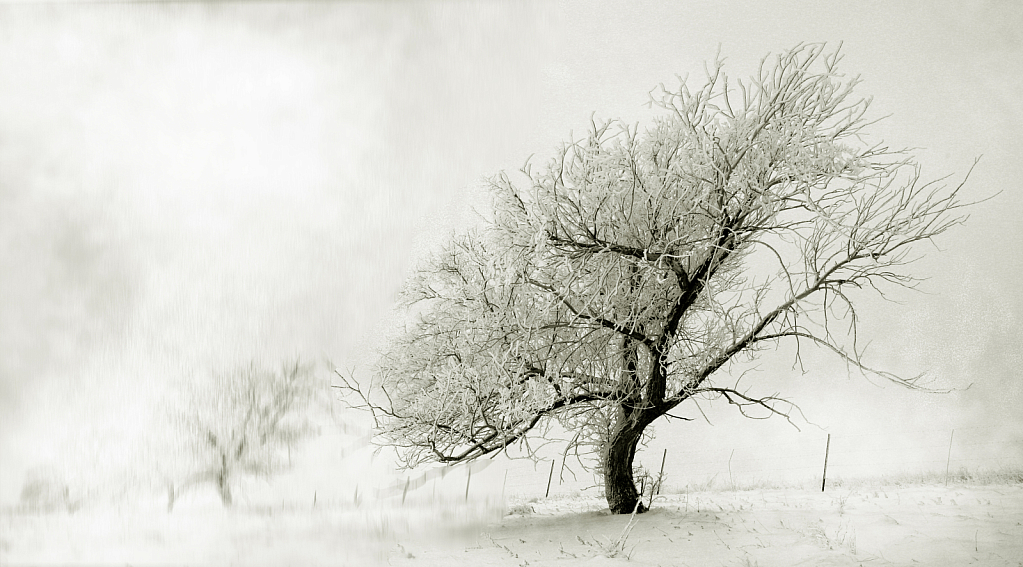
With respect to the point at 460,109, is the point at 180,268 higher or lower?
lower

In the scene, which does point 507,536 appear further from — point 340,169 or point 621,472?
point 340,169

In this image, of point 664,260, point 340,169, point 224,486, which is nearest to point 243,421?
point 224,486

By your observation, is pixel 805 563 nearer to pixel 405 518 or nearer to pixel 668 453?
pixel 668 453

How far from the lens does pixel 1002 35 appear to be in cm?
483

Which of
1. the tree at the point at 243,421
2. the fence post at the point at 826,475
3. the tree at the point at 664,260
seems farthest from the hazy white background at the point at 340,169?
the fence post at the point at 826,475

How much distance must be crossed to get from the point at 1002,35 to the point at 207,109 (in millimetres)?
5266

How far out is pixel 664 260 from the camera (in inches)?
175

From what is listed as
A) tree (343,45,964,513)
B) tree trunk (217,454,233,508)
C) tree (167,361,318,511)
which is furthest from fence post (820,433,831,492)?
tree trunk (217,454,233,508)

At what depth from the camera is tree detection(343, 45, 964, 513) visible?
426 cm

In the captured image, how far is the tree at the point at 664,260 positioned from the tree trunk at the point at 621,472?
0.01m

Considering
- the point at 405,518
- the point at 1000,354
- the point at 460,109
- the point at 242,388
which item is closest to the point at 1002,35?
the point at 1000,354

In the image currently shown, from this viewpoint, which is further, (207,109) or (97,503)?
(207,109)

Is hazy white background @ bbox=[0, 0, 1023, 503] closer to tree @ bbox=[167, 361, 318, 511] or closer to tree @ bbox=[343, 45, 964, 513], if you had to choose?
tree @ bbox=[167, 361, 318, 511]

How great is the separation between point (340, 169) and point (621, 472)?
286 cm
